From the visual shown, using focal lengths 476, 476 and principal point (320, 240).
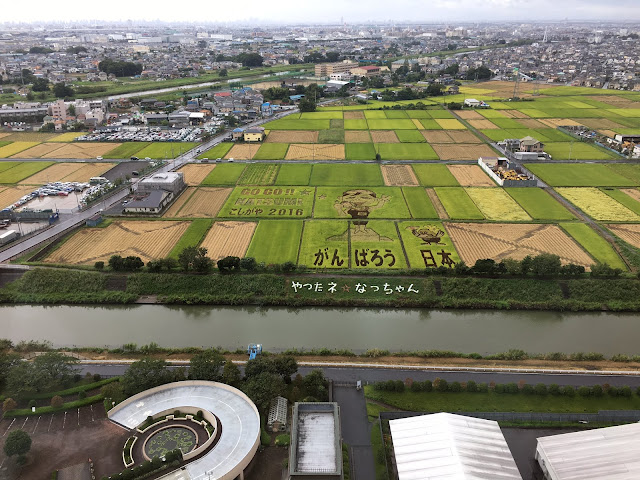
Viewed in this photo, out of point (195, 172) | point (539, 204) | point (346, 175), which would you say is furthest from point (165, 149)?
point (539, 204)

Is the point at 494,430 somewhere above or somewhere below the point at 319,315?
above

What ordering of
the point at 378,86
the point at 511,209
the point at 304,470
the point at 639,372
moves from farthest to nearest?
the point at 378,86 < the point at 511,209 < the point at 639,372 < the point at 304,470

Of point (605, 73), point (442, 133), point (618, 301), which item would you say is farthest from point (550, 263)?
point (605, 73)

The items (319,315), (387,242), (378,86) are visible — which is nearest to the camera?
(319,315)

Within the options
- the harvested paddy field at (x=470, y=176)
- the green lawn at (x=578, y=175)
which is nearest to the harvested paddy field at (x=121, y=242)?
the harvested paddy field at (x=470, y=176)

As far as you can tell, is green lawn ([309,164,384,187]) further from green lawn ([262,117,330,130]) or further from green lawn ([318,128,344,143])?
green lawn ([262,117,330,130])

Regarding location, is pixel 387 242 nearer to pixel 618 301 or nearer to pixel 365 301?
pixel 365 301

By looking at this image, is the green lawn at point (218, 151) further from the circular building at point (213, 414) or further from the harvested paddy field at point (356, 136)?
the circular building at point (213, 414)

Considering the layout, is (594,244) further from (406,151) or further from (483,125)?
(483,125)
